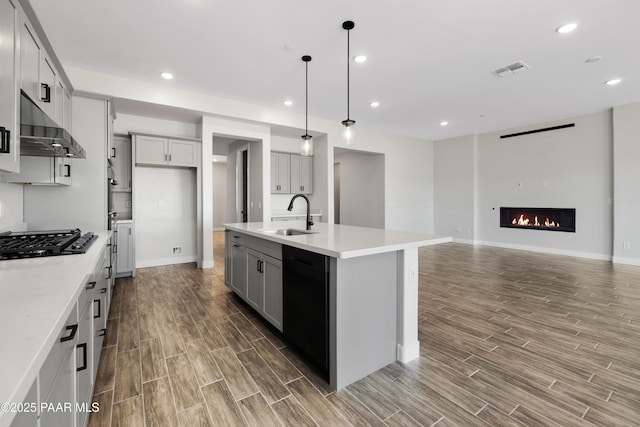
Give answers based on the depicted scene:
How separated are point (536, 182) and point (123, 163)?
8.23m

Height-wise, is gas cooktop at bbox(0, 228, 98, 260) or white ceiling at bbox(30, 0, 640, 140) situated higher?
white ceiling at bbox(30, 0, 640, 140)

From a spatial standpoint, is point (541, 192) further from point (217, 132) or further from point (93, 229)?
point (93, 229)

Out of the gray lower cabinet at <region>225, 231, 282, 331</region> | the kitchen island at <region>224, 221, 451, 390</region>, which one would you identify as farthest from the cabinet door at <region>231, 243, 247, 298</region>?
the kitchen island at <region>224, 221, 451, 390</region>

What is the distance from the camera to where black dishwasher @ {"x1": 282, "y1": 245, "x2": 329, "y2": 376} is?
1.85m

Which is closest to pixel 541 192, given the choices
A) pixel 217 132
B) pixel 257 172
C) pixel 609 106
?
pixel 609 106

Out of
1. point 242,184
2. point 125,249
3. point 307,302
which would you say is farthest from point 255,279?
point 242,184

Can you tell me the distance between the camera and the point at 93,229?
330 centimetres

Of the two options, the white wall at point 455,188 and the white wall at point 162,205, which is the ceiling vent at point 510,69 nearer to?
the white wall at point 455,188

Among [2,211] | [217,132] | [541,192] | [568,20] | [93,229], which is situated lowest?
[93,229]

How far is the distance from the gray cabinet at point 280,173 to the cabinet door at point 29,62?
163 inches

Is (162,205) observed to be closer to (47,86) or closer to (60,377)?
(47,86)

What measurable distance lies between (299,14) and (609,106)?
6121mm

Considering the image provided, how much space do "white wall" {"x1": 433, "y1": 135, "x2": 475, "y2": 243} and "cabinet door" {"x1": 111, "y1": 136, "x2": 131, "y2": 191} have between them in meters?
7.51

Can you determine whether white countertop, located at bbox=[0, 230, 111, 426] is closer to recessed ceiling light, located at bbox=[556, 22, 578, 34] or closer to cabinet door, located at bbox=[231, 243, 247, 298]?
cabinet door, located at bbox=[231, 243, 247, 298]
